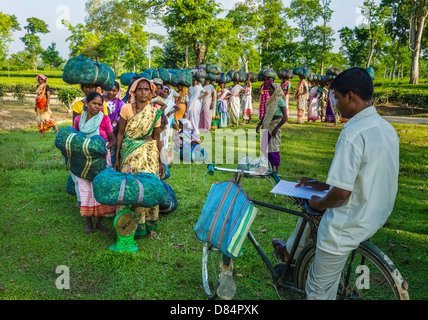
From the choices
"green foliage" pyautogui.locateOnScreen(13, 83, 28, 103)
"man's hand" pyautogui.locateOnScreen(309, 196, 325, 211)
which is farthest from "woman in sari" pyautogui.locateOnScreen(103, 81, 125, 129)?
"green foliage" pyautogui.locateOnScreen(13, 83, 28, 103)

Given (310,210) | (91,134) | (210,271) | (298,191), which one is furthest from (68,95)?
(310,210)

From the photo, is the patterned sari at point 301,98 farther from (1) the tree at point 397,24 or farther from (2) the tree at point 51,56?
(2) the tree at point 51,56

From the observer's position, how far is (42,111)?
10.9m

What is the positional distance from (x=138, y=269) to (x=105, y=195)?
850 mm

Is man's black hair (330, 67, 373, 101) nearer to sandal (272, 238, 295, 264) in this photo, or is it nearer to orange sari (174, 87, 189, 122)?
sandal (272, 238, 295, 264)

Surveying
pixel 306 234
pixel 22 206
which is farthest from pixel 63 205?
pixel 306 234

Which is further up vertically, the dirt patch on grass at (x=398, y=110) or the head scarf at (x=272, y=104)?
the head scarf at (x=272, y=104)

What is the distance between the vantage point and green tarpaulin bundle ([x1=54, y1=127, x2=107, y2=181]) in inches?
169

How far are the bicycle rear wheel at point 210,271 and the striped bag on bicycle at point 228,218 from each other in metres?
Answer: 0.41

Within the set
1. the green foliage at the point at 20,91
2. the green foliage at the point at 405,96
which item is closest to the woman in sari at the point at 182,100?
the green foliage at the point at 20,91

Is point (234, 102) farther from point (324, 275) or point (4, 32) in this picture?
point (4, 32)

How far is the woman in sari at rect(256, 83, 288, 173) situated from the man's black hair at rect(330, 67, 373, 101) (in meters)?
4.18

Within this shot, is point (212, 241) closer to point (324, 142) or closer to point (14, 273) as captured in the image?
point (14, 273)

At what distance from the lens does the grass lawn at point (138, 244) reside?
11.2 ft
